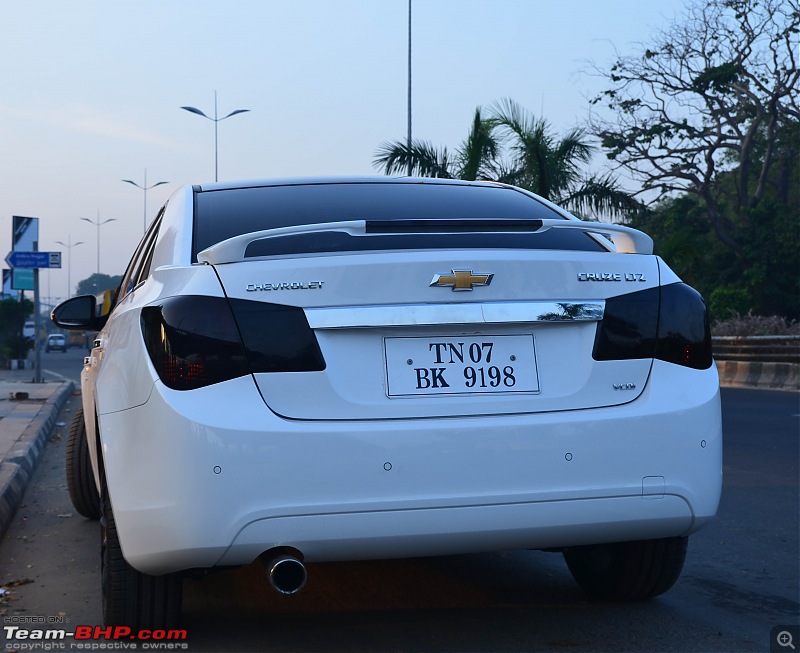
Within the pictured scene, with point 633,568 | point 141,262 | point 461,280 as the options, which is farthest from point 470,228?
point 141,262

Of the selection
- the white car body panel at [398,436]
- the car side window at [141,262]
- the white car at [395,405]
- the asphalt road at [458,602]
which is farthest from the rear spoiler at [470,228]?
the asphalt road at [458,602]

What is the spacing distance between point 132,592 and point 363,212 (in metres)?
1.56

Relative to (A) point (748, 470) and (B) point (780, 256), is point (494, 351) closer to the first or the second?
(A) point (748, 470)

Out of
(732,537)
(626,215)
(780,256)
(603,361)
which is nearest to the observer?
(603,361)

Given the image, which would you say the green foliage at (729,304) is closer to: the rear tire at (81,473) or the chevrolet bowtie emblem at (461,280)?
the rear tire at (81,473)

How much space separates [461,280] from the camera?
Answer: 3.47 meters

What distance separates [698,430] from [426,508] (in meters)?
0.94

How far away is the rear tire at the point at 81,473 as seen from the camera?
642 centimetres

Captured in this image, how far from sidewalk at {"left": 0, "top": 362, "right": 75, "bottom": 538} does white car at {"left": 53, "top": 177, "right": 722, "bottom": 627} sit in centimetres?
335

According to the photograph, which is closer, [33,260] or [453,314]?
[453,314]

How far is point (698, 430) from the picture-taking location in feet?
12.0

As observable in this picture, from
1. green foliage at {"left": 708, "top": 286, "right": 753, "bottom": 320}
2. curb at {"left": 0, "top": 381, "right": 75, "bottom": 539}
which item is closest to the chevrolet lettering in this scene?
curb at {"left": 0, "top": 381, "right": 75, "bottom": 539}

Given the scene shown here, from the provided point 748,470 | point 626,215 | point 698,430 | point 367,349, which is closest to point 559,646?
point 698,430

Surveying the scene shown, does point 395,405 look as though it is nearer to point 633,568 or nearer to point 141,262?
point 633,568
